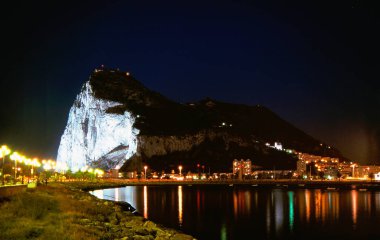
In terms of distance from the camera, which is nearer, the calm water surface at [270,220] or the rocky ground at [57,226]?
the rocky ground at [57,226]

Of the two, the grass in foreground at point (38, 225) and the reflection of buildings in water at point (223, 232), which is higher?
the grass in foreground at point (38, 225)

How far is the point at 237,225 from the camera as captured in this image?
43.0 meters

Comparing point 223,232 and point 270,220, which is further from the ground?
point 223,232

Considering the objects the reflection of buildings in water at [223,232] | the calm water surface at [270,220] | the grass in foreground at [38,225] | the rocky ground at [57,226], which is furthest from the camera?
the calm water surface at [270,220]

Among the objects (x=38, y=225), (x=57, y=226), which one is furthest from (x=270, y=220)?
(x=38, y=225)

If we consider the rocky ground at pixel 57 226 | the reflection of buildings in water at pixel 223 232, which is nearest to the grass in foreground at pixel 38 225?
the rocky ground at pixel 57 226

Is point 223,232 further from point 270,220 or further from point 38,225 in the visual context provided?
point 38,225

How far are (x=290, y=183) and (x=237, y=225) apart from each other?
349 ft

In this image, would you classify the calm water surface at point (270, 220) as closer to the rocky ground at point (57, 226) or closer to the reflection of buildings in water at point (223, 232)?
the reflection of buildings in water at point (223, 232)

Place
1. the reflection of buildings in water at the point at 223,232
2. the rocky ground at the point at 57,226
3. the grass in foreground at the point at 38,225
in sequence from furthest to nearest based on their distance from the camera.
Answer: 1. the reflection of buildings in water at the point at 223,232
2. the rocky ground at the point at 57,226
3. the grass in foreground at the point at 38,225

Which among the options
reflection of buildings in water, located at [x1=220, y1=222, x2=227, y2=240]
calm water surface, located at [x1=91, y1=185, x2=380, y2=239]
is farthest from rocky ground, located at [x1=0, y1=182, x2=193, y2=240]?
calm water surface, located at [x1=91, y1=185, x2=380, y2=239]

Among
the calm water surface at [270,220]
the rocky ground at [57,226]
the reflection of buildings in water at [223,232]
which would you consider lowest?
the calm water surface at [270,220]

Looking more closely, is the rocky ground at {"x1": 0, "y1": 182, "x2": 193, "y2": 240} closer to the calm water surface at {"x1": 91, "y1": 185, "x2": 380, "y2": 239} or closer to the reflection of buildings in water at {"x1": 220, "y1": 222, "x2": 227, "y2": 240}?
the reflection of buildings in water at {"x1": 220, "y1": 222, "x2": 227, "y2": 240}

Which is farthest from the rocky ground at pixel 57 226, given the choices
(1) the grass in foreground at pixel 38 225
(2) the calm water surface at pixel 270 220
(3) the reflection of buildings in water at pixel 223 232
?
(2) the calm water surface at pixel 270 220
